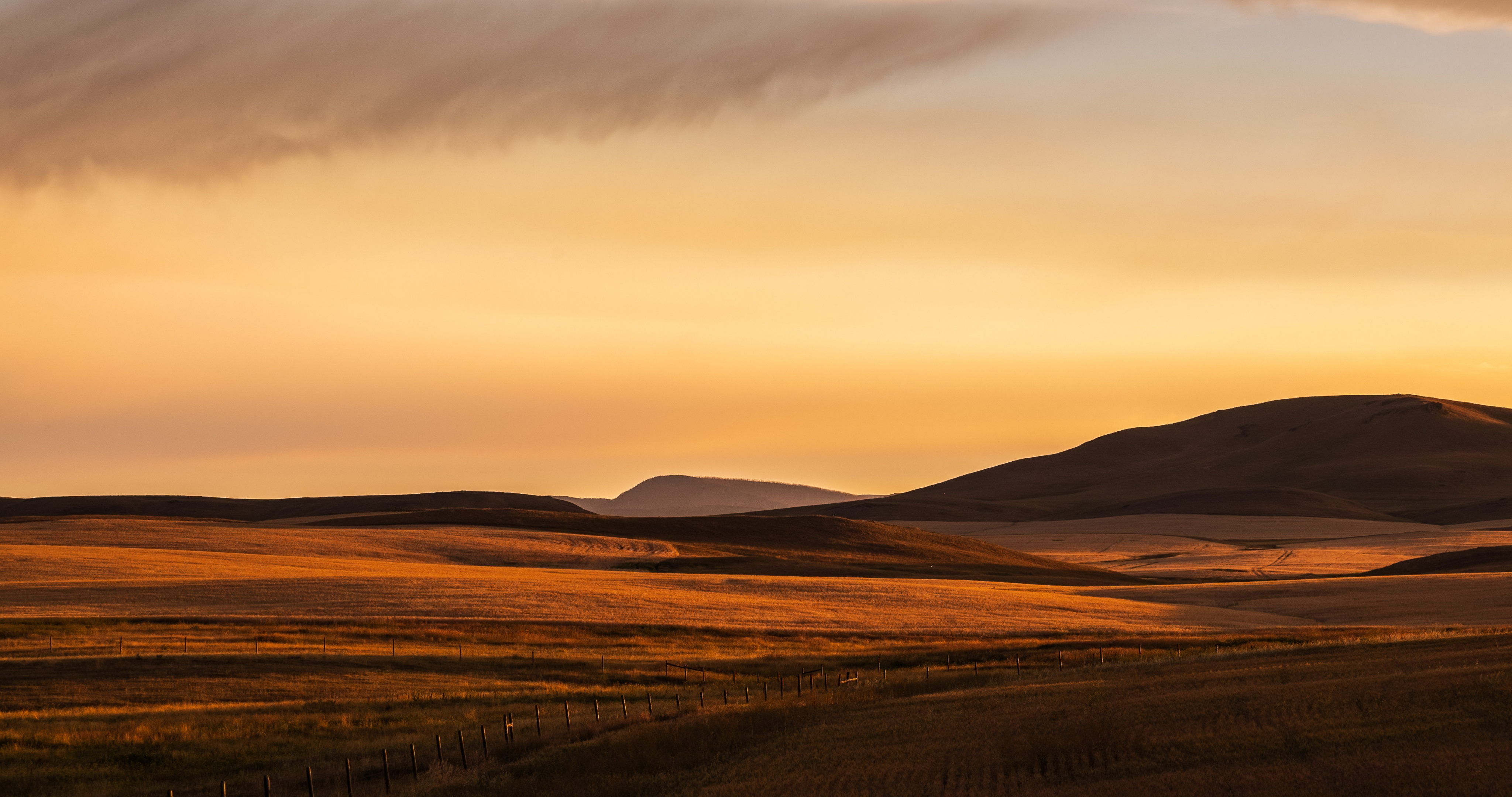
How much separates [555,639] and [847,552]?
6004 centimetres

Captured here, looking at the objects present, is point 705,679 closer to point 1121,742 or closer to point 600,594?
point 1121,742

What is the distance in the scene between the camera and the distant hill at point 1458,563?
311 feet

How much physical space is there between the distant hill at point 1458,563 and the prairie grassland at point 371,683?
50.8 meters

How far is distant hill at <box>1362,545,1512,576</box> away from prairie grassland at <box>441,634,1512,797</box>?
73.7 metres

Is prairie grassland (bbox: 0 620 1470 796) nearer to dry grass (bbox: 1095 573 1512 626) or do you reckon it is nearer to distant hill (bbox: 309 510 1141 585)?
dry grass (bbox: 1095 573 1512 626)

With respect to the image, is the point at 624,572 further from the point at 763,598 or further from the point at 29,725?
the point at 29,725

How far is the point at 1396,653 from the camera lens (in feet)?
97.7

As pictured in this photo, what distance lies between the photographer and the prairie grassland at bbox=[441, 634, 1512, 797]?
53.6 ft

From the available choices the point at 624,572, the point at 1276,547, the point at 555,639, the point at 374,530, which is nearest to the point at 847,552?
the point at 624,572

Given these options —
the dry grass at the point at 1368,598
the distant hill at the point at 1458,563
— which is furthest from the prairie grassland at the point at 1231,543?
the dry grass at the point at 1368,598

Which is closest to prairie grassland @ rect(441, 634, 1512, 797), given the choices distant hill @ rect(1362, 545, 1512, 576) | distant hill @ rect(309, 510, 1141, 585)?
distant hill @ rect(309, 510, 1141, 585)

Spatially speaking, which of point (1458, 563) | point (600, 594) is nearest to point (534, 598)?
point (600, 594)

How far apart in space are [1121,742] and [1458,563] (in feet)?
304

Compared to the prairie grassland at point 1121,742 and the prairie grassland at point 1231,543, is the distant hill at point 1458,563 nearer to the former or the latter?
the prairie grassland at point 1231,543
